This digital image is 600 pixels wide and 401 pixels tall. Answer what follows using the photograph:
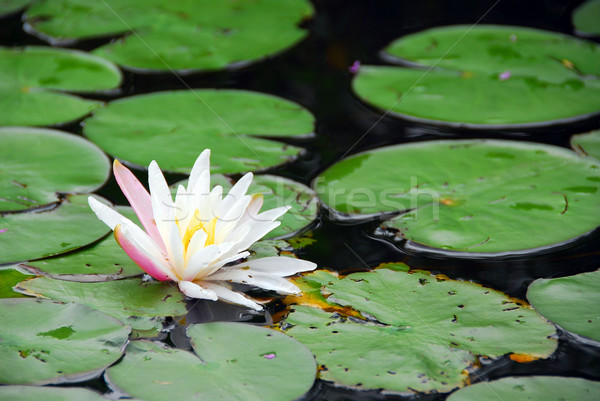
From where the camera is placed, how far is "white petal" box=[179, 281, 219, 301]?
6.05ft

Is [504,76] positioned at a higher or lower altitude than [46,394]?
higher

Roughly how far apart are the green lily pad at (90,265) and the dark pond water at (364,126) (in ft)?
1.04

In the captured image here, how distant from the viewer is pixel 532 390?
1654 mm

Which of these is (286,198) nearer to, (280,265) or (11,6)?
(280,265)

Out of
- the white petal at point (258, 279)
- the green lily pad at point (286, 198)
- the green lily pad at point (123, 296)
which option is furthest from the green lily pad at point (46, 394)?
the green lily pad at point (286, 198)

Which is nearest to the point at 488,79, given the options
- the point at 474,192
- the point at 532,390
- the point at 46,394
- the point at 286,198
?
the point at 474,192

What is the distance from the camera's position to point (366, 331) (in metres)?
1.85

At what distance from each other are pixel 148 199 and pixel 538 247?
1.46m

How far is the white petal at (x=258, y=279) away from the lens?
1.94 metres

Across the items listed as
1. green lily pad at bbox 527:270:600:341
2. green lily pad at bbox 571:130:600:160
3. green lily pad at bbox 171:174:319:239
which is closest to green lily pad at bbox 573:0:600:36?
green lily pad at bbox 571:130:600:160

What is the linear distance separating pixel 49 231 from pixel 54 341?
629 millimetres

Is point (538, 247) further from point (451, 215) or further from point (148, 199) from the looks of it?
point (148, 199)

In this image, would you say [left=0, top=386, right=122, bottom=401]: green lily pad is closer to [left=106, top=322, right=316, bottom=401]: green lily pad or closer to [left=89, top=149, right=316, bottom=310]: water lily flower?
[left=106, top=322, right=316, bottom=401]: green lily pad

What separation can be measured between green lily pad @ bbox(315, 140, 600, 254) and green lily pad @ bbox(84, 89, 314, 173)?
1.30 ft
